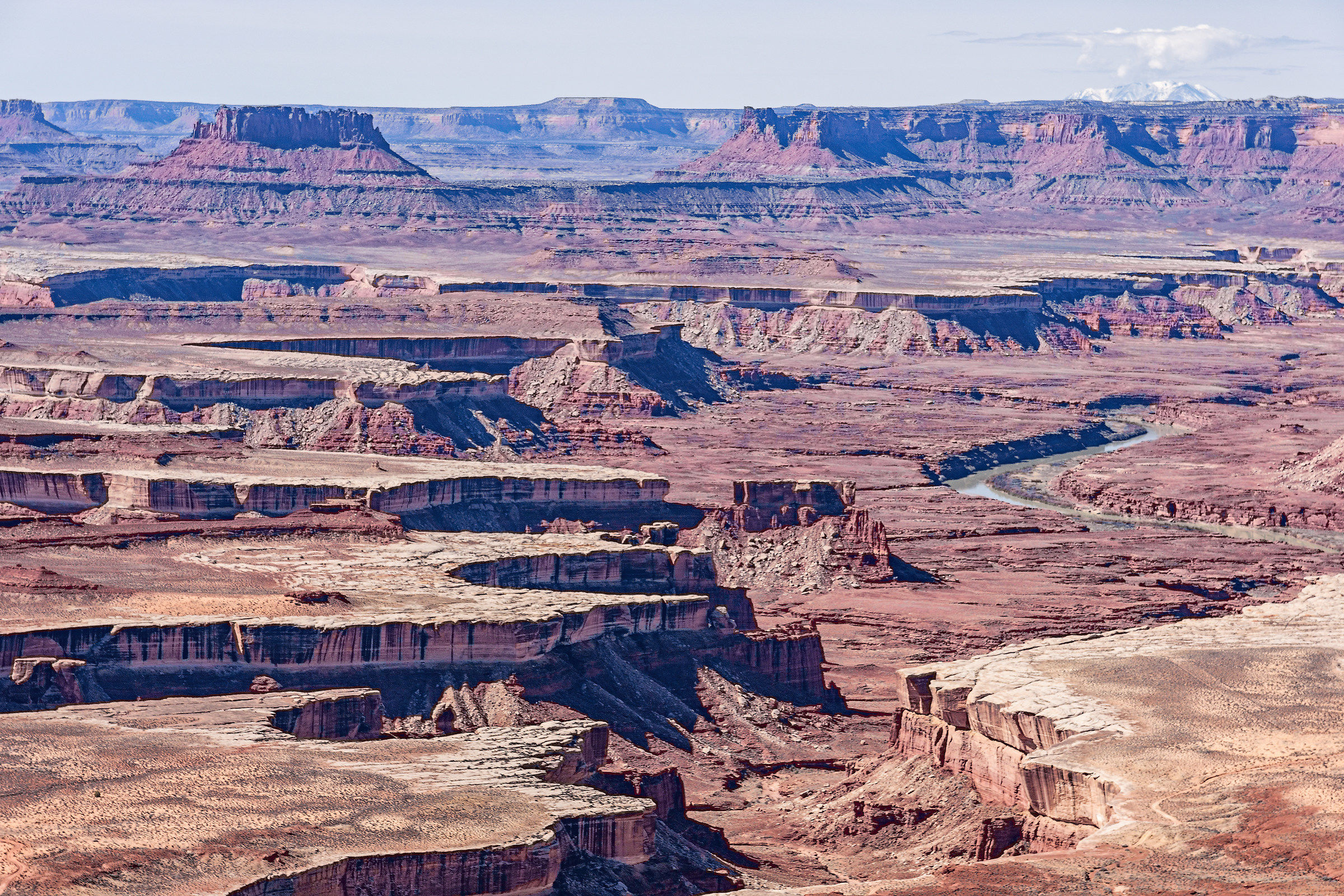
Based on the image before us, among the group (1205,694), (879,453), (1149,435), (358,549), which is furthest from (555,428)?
(1205,694)

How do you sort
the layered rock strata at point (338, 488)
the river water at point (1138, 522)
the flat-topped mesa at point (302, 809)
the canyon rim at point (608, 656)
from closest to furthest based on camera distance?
the flat-topped mesa at point (302, 809) < the canyon rim at point (608, 656) < the layered rock strata at point (338, 488) < the river water at point (1138, 522)

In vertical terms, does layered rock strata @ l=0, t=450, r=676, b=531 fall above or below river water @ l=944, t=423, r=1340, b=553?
above

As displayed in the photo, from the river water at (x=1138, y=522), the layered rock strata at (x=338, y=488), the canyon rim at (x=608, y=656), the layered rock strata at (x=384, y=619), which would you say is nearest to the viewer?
the canyon rim at (x=608, y=656)

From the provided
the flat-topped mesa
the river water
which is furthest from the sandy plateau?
the river water

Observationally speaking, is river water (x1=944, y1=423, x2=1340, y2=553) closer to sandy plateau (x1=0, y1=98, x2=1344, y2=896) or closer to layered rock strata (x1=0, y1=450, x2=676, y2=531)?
sandy plateau (x1=0, y1=98, x2=1344, y2=896)

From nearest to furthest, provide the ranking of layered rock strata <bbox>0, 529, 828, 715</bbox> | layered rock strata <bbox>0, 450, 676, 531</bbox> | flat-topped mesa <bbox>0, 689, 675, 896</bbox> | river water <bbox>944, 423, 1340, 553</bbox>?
flat-topped mesa <bbox>0, 689, 675, 896</bbox>
layered rock strata <bbox>0, 529, 828, 715</bbox>
layered rock strata <bbox>0, 450, 676, 531</bbox>
river water <bbox>944, 423, 1340, 553</bbox>

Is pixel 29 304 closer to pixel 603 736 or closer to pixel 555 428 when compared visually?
pixel 555 428

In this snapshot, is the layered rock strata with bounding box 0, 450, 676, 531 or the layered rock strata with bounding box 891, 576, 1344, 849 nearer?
the layered rock strata with bounding box 891, 576, 1344, 849

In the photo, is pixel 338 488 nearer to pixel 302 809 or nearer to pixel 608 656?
pixel 608 656

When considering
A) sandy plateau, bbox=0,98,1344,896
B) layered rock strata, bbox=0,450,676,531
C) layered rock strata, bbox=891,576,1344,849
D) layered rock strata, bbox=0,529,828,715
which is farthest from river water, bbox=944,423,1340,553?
layered rock strata, bbox=891,576,1344,849

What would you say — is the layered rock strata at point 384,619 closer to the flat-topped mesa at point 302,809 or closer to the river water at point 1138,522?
the flat-topped mesa at point 302,809

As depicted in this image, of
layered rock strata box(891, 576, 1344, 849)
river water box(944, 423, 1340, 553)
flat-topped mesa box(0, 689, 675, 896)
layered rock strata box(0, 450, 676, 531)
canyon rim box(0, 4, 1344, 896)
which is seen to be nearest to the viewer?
flat-topped mesa box(0, 689, 675, 896)

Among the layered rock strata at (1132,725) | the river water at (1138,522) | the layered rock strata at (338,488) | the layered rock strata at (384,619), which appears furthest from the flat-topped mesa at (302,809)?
the river water at (1138,522)

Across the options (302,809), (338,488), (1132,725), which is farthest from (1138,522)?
(302,809)
